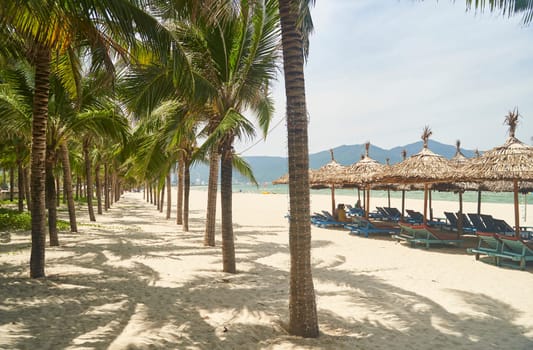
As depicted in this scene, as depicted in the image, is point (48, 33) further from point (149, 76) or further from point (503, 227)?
point (503, 227)

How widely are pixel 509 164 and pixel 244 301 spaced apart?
25.6 ft

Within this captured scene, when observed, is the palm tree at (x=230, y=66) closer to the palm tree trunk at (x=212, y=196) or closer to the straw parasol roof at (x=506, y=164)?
the palm tree trunk at (x=212, y=196)

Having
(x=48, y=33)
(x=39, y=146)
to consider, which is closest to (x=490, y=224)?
(x=39, y=146)

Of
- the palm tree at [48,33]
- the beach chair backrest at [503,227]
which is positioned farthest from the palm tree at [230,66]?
the beach chair backrest at [503,227]

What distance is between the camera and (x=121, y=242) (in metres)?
10.5

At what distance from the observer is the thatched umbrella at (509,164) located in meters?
8.95

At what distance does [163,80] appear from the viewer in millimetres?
6977

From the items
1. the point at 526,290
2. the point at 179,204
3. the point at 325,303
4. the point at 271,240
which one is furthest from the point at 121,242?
the point at 526,290

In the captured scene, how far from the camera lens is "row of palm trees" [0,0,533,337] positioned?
4043 millimetres

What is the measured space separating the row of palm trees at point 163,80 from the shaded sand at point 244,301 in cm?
64

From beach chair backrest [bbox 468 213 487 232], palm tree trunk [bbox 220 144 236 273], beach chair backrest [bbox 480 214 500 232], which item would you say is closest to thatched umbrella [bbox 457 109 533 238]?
beach chair backrest [bbox 480 214 500 232]

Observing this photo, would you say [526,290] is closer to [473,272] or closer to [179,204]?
[473,272]

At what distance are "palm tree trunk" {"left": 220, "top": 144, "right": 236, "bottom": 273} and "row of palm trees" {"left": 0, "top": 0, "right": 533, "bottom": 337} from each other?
0.07ft

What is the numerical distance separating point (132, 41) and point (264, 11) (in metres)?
2.72
